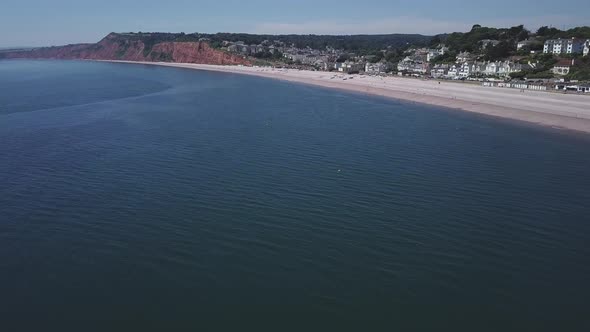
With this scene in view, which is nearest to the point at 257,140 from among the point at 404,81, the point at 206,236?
the point at 206,236

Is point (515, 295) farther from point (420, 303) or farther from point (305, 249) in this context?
point (305, 249)

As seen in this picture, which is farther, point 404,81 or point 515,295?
point 404,81

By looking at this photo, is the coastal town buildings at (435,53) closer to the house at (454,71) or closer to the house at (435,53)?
the house at (435,53)

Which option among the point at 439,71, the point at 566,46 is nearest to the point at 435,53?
the point at 439,71

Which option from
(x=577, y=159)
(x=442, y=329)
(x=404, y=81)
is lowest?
(x=442, y=329)

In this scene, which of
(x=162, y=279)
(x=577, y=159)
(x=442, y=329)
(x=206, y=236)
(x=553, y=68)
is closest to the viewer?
(x=442, y=329)

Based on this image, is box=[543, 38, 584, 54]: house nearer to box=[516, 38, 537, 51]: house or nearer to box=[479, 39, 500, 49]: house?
box=[516, 38, 537, 51]: house

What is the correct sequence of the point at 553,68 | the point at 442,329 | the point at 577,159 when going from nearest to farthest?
the point at 442,329, the point at 577,159, the point at 553,68
